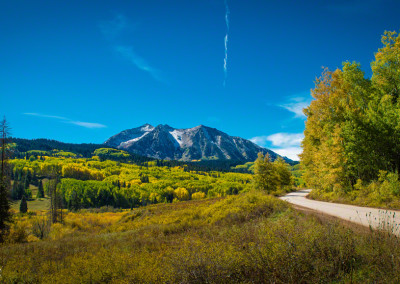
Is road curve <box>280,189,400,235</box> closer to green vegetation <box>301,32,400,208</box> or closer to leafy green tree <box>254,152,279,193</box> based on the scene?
green vegetation <box>301,32,400,208</box>

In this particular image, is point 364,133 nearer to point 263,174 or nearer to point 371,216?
point 371,216

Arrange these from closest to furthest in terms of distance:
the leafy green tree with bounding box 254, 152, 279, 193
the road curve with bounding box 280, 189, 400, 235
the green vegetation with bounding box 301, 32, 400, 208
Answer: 1. the road curve with bounding box 280, 189, 400, 235
2. the green vegetation with bounding box 301, 32, 400, 208
3. the leafy green tree with bounding box 254, 152, 279, 193

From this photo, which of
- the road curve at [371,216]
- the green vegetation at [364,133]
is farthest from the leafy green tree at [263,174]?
the road curve at [371,216]

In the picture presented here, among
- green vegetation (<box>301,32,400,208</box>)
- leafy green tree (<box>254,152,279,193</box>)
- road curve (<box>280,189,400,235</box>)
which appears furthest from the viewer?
leafy green tree (<box>254,152,279,193</box>)

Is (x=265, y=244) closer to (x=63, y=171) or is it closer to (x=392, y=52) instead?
(x=392, y=52)

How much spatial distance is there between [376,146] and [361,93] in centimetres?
626

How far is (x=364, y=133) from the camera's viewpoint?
59.5 ft

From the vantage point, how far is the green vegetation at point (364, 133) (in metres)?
16.4

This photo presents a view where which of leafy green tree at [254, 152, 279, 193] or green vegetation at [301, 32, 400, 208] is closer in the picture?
green vegetation at [301, 32, 400, 208]

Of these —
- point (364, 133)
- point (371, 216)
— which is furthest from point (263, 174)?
point (371, 216)

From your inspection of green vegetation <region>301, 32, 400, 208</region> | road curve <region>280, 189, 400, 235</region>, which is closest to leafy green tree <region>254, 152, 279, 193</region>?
green vegetation <region>301, 32, 400, 208</region>

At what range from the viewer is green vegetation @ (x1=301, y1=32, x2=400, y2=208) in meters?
16.4

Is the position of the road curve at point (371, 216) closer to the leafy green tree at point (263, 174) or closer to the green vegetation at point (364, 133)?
the green vegetation at point (364, 133)

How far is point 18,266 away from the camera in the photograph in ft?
26.0
